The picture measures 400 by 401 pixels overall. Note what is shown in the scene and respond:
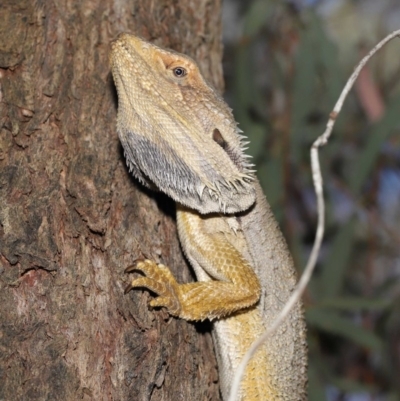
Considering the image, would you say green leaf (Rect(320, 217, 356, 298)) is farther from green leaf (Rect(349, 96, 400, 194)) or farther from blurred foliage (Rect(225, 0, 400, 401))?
green leaf (Rect(349, 96, 400, 194))

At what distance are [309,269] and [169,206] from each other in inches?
58.8

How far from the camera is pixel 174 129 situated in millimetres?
3062

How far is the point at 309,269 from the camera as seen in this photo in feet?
6.52

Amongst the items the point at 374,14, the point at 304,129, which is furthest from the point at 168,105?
the point at 374,14

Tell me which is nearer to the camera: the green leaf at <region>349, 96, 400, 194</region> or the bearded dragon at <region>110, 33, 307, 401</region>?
the bearded dragon at <region>110, 33, 307, 401</region>

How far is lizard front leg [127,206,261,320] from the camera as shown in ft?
9.39

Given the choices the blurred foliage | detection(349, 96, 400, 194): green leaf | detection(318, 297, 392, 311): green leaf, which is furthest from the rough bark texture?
detection(349, 96, 400, 194): green leaf

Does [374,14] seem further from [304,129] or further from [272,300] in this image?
[272,300]

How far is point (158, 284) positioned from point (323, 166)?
334 centimetres

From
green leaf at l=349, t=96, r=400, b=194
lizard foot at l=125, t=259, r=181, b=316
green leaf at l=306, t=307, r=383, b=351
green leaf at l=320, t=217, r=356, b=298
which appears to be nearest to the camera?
lizard foot at l=125, t=259, r=181, b=316

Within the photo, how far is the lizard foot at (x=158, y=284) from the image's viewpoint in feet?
9.16

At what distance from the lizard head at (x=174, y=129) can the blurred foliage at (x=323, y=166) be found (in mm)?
2134

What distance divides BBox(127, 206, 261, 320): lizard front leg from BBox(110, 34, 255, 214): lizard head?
0.15 metres

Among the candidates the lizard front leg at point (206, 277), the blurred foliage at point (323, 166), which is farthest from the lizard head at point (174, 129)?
the blurred foliage at point (323, 166)
